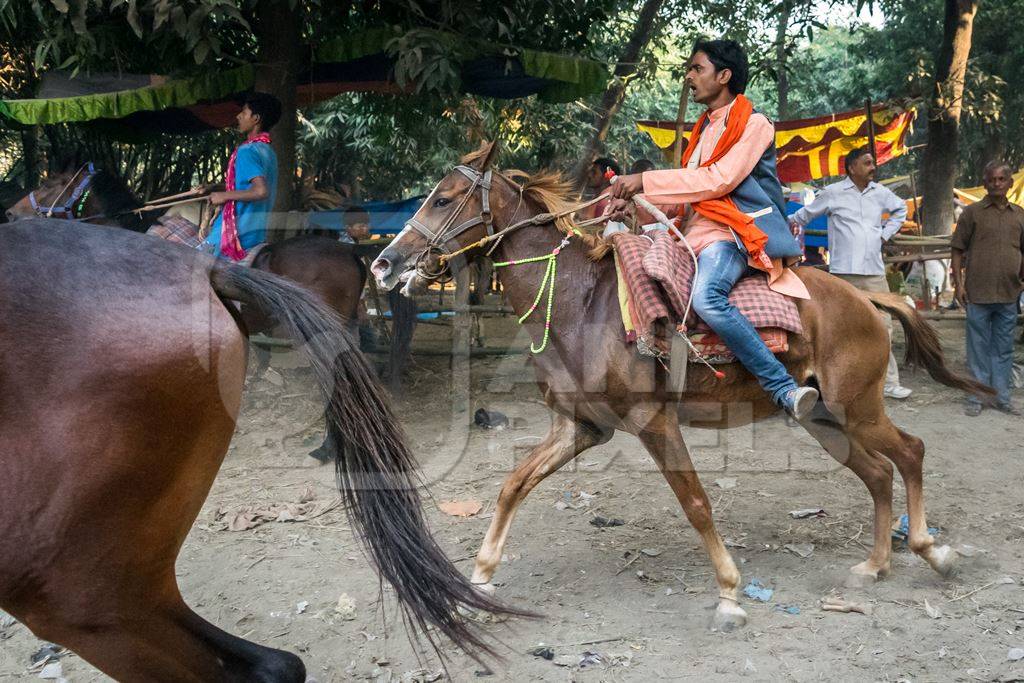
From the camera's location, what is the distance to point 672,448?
3930 mm

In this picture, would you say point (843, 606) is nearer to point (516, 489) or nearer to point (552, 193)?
point (516, 489)

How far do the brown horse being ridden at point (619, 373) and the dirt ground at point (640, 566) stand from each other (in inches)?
12.3

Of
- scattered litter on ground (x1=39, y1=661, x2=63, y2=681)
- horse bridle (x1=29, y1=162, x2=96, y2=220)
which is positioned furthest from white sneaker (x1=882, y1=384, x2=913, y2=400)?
horse bridle (x1=29, y1=162, x2=96, y2=220)

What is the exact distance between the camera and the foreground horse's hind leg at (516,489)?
164 inches

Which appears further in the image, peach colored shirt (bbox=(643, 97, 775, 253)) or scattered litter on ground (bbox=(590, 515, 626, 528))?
scattered litter on ground (bbox=(590, 515, 626, 528))

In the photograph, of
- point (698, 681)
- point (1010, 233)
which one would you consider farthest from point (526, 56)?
point (698, 681)

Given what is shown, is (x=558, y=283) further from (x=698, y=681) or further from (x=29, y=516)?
(x=29, y=516)

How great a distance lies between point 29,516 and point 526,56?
19.6 feet

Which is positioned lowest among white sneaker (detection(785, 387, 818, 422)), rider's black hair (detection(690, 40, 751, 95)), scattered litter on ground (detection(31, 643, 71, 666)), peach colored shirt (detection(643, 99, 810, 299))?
scattered litter on ground (detection(31, 643, 71, 666))

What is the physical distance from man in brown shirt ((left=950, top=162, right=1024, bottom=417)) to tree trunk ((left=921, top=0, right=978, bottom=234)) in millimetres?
3747

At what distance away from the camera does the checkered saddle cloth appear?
3855 millimetres

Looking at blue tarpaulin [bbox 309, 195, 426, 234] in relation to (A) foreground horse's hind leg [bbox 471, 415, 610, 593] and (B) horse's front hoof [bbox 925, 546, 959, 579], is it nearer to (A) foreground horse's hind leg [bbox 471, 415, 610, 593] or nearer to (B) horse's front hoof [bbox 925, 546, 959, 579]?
(A) foreground horse's hind leg [bbox 471, 415, 610, 593]

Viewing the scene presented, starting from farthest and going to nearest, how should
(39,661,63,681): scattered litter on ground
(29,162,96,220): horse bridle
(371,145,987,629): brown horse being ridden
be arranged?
(29,162,96,220): horse bridle → (371,145,987,629): brown horse being ridden → (39,661,63,681): scattered litter on ground

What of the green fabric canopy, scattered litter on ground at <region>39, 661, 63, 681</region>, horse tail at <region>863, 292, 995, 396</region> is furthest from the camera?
the green fabric canopy
